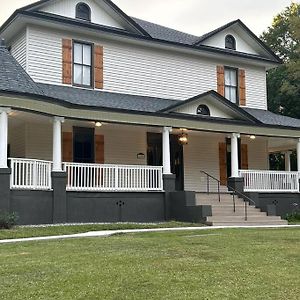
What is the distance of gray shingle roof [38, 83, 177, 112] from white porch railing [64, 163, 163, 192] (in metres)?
1.97

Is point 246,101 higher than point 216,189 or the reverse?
higher

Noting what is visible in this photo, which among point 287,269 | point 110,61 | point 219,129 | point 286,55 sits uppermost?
point 286,55

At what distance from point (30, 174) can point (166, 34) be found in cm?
1004

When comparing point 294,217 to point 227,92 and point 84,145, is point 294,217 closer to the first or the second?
point 227,92

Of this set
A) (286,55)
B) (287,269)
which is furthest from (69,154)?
(286,55)

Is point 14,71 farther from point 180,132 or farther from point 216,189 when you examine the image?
point 216,189

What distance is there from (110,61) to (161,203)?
5.81m

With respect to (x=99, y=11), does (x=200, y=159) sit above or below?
below

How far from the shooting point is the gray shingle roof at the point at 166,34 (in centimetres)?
2200

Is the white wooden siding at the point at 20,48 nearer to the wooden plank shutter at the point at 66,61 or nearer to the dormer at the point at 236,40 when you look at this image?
the wooden plank shutter at the point at 66,61

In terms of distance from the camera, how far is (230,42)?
76.7 ft

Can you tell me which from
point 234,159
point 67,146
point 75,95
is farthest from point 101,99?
point 234,159

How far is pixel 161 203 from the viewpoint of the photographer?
17875 mm

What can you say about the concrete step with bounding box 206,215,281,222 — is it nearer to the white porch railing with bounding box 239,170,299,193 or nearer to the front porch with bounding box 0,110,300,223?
the front porch with bounding box 0,110,300,223
